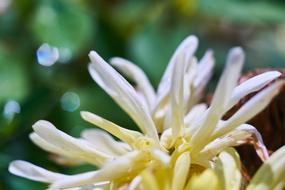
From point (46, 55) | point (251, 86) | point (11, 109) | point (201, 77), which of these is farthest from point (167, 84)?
point (46, 55)

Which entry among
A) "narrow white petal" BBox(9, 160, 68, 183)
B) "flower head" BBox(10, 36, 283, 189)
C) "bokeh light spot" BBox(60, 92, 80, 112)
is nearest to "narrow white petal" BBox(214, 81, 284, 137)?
"flower head" BBox(10, 36, 283, 189)

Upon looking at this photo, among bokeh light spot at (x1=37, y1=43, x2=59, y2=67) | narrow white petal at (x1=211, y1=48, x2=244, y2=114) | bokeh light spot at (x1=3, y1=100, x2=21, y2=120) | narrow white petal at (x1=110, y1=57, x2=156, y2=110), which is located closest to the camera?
narrow white petal at (x1=211, y1=48, x2=244, y2=114)

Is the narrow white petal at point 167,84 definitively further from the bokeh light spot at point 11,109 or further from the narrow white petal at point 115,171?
the bokeh light spot at point 11,109

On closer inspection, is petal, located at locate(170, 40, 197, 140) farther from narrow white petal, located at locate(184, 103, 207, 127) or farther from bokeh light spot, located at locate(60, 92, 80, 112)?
bokeh light spot, located at locate(60, 92, 80, 112)

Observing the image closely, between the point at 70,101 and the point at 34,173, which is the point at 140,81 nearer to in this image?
the point at 34,173

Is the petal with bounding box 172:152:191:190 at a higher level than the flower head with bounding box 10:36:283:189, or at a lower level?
lower
